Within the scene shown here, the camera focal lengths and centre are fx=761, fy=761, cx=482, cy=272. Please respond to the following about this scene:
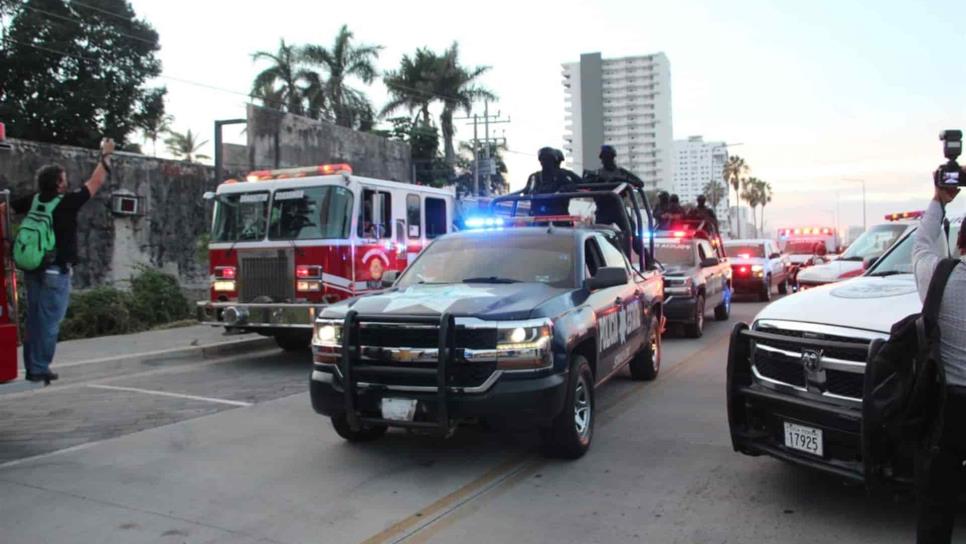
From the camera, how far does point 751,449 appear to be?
15.1ft

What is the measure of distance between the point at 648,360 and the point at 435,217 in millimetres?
4758

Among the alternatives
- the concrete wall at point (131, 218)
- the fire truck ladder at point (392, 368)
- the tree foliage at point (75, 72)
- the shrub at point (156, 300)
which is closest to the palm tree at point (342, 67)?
the tree foliage at point (75, 72)

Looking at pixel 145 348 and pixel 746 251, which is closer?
pixel 145 348

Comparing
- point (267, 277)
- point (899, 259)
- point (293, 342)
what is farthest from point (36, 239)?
point (899, 259)

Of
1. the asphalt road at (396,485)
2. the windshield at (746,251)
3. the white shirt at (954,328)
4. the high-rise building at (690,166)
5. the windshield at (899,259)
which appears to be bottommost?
the asphalt road at (396,485)

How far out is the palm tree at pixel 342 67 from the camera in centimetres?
4034

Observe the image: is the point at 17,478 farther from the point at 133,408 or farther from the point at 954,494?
the point at 954,494

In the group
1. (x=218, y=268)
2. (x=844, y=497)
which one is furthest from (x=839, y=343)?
(x=218, y=268)

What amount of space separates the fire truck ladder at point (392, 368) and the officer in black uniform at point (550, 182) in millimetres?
5476

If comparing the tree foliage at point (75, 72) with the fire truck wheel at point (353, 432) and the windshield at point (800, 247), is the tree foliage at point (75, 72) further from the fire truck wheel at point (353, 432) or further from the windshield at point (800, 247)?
the fire truck wheel at point (353, 432)

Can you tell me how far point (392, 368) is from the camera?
5305 mm

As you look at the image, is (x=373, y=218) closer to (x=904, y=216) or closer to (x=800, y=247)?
(x=904, y=216)

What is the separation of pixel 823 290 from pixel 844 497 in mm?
1294

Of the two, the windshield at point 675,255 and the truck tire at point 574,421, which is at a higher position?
the windshield at point 675,255
